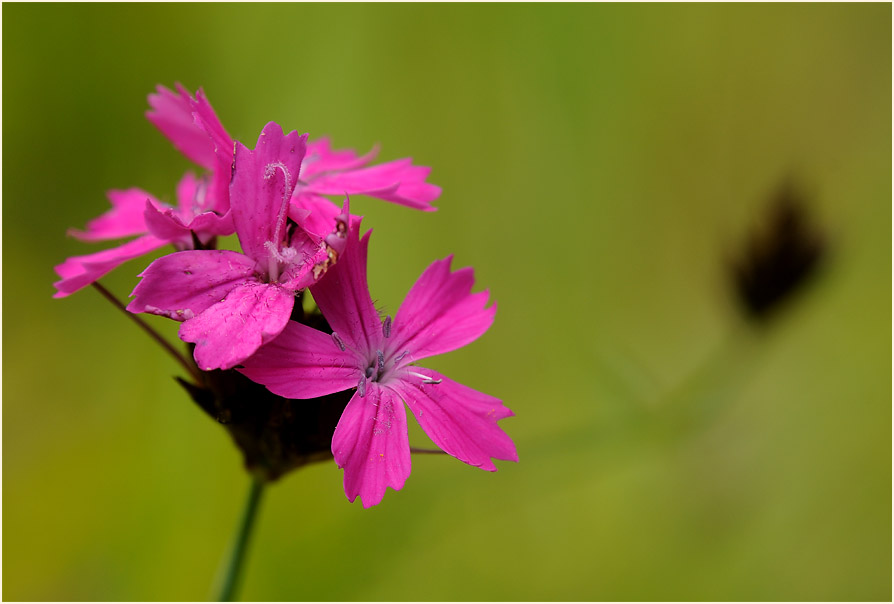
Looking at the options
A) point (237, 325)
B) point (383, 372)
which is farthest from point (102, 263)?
point (383, 372)

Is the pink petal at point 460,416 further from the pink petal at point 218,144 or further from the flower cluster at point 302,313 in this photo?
the pink petal at point 218,144

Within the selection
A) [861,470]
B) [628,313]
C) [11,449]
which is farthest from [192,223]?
[861,470]

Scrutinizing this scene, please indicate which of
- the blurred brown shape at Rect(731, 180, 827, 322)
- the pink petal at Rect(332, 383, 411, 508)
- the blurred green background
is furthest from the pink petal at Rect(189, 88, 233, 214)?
the blurred brown shape at Rect(731, 180, 827, 322)

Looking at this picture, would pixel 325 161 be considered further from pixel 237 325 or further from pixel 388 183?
pixel 237 325

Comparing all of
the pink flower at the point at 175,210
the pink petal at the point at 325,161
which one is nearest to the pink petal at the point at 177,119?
the pink flower at the point at 175,210

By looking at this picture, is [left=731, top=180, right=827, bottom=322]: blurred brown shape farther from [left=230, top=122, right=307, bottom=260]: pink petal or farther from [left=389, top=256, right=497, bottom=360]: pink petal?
[left=230, top=122, right=307, bottom=260]: pink petal

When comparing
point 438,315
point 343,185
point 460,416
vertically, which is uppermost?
point 343,185
